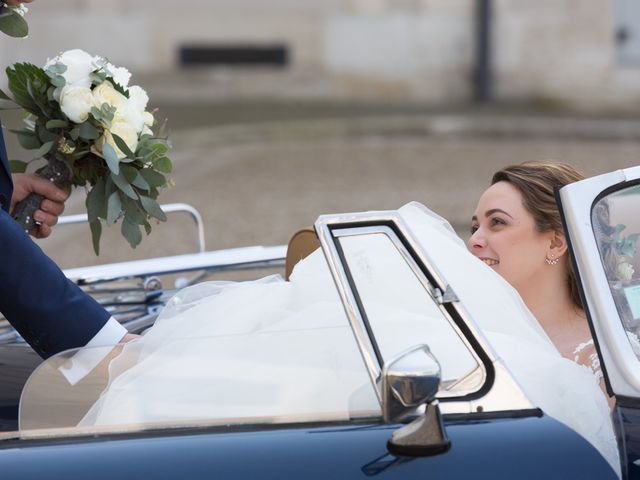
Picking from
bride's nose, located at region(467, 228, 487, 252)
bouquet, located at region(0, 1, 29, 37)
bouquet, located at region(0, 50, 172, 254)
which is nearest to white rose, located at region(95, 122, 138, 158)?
bouquet, located at region(0, 50, 172, 254)

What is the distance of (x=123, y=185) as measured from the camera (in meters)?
3.06

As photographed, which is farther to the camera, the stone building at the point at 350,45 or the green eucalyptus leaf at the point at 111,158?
the stone building at the point at 350,45

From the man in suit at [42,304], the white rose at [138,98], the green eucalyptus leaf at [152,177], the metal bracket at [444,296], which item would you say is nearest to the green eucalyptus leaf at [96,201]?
the green eucalyptus leaf at [152,177]

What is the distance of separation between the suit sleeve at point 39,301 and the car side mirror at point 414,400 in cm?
84

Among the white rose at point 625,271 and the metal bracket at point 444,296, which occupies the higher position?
the metal bracket at point 444,296

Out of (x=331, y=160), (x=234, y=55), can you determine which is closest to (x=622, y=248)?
(x=331, y=160)

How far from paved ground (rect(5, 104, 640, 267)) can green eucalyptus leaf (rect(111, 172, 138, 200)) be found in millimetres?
4245

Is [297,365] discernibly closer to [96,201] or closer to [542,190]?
[96,201]

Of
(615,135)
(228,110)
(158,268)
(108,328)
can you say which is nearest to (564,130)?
(615,135)

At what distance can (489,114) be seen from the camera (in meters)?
17.0

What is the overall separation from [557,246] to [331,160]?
10.0 m

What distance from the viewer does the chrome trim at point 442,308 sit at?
7.20ft

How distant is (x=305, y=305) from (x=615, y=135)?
535 inches

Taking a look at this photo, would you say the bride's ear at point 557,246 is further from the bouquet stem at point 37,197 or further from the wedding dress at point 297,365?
the bouquet stem at point 37,197
